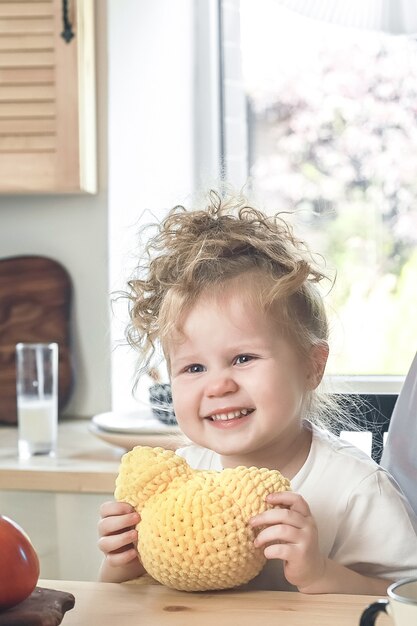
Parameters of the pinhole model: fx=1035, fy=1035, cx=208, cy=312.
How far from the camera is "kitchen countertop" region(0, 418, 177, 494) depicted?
6.61 ft

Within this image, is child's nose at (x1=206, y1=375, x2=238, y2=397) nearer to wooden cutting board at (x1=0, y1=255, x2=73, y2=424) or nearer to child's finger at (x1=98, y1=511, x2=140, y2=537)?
child's finger at (x1=98, y1=511, x2=140, y2=537)

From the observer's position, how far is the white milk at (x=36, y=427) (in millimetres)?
2186

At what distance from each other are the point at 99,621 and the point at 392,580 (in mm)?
412

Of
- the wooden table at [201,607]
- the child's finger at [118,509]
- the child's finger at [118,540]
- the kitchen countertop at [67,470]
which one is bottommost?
the kitchen countertop at [67,470]

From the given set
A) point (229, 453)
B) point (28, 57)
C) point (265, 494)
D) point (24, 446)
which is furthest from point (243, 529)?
point (28, 57)

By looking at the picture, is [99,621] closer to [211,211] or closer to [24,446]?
[211,211]

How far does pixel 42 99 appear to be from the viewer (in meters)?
2.38

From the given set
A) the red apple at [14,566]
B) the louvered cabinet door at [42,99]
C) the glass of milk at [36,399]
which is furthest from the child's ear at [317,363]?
the louvered cabinet door at [42,99]

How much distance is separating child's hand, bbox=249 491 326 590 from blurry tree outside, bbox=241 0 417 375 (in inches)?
67.6

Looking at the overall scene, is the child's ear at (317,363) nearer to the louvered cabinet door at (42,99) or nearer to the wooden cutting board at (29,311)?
the louvered cabinet door at (42,99)

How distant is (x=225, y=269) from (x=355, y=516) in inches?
13.3

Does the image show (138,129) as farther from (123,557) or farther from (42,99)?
(123,557)

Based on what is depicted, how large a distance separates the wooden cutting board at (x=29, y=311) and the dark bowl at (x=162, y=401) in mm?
374

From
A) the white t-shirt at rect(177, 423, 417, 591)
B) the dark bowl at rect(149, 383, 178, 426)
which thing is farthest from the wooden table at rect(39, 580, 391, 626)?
the dark bowl at rect(149, 383, 178, 426)
